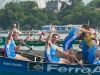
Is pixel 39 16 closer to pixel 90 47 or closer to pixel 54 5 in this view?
pixel 54 5

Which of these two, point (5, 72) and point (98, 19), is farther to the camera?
point (98, 19)

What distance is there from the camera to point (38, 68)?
15438mm

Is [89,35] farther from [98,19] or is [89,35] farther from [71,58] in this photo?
[98,19]

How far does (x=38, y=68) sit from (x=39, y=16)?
320 ft

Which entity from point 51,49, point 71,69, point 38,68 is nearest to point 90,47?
point 71,69

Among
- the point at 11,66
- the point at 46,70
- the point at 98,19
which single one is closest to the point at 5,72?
the point at 11,66

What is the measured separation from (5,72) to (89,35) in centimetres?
300

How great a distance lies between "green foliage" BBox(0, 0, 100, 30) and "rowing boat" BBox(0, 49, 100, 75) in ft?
285

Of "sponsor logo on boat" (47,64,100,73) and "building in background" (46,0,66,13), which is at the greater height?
"building in background" (46,0,66,13)

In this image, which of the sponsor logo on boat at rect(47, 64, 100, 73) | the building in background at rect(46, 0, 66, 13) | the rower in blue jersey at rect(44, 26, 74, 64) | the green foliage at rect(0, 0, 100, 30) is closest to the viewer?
the rower in blue jersey at rect(44, 26, 74, 64)

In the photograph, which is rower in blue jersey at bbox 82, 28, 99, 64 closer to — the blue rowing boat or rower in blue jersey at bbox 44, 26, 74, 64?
the blue rowing boat

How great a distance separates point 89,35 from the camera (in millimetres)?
15727

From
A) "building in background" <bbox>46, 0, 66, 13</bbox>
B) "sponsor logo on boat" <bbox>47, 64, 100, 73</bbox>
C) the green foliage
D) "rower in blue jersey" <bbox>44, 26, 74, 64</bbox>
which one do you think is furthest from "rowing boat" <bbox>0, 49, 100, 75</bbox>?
"building in background" <bbox>46, 0, 66, 13</bbox>

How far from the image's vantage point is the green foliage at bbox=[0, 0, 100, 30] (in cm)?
10612
